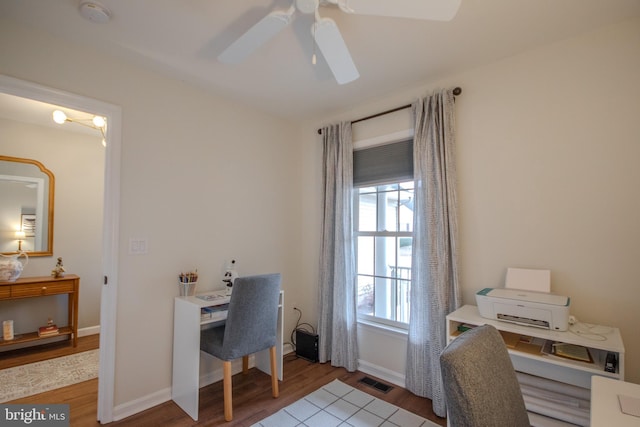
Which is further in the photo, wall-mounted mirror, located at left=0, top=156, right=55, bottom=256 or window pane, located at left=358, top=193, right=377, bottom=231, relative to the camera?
wall-mounted mirror, located at left=0, top=156, right=55, bottom=256

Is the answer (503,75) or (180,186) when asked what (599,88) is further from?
(180,186)

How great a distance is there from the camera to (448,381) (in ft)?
2.74

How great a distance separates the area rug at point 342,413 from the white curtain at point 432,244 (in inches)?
10.9

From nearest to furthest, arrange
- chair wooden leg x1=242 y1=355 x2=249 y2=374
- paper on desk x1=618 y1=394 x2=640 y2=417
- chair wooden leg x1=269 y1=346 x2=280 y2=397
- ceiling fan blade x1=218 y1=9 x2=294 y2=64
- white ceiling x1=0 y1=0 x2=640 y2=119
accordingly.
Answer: paper on desk x1=618 y1=394 x2=640 y2=417, ceiling fan blade x1=218 y1=9 x2=294 y2=64, white ceiling x1=0 y1=0 x2=640 y2=119, chair wooden leg x1=269 y1=346 x2=280 y2=397, chair wooden leg x1=242 y1=355 x2=249 y2=374

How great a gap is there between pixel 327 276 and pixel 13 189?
3.50 metres

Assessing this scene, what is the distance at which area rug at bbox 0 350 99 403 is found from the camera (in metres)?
2.35

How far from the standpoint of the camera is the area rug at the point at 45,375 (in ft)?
7.71

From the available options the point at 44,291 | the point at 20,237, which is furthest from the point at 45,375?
the point at 20,237

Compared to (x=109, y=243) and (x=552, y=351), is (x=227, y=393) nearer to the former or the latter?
(x=109, y=243)

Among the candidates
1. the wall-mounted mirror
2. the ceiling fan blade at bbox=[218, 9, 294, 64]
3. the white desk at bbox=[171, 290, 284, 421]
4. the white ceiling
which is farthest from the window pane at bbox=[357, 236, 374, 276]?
the wall-mounted mirror

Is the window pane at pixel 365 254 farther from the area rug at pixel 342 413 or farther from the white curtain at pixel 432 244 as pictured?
the area rug at pixel 342 413

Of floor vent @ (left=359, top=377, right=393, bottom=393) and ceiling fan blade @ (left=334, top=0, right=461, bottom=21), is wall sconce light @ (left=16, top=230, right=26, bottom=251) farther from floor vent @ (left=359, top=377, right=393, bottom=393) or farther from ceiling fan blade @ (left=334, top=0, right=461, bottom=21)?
ceiling fan blade @ (left=334, top=0, right=461, bottom=21)

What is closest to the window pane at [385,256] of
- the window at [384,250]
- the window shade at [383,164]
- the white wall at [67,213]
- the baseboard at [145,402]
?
the window at [384,250]

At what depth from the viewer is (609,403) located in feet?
3.23
